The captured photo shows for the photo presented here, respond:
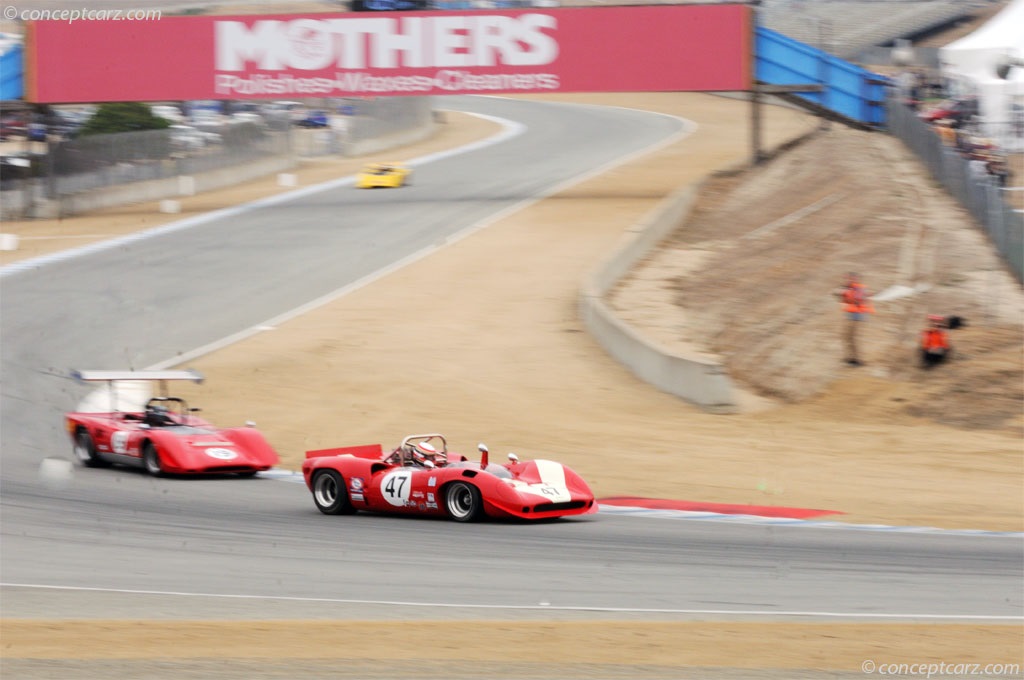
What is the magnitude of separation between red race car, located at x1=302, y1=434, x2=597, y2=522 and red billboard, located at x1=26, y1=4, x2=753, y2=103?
2450 centimetres

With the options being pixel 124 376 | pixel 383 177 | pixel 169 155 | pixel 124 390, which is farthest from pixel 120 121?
pixel 124 376

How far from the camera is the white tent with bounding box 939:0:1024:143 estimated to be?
35431 mm

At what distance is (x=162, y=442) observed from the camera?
16203mm

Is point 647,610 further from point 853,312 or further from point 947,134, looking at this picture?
point 947,134

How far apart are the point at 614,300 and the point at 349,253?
349 inches

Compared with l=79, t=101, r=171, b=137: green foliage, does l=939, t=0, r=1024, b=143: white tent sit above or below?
above

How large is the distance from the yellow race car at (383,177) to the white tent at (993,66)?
17584 millimetres

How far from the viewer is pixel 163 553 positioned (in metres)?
12.3

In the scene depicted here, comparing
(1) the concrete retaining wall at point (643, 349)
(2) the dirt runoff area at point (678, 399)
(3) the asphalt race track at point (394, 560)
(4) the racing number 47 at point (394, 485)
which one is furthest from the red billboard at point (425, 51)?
(4) the racing number 47 at point (394, 485)

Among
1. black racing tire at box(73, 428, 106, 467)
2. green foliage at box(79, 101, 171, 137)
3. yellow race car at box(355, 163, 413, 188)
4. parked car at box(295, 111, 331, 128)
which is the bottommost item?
black racing tire at box(73, 428, 106, 467)

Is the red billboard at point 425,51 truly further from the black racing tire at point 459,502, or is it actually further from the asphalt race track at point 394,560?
the black racing tire at point 459,502

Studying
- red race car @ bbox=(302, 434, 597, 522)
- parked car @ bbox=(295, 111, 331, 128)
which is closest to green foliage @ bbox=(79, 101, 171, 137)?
parked car @ bbox=(295, 111, 331, 128)

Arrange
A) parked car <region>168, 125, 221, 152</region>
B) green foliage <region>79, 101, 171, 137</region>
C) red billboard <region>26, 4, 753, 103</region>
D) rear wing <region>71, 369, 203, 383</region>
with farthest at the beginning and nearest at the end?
green foliage <region>79, 101, 171, 137</region>
parked car <region>168, 125, 221, 152</region>
red billboard <region>26, 4, 753, 103</region>
rear wing <region>71, 369, 203, 383</region>

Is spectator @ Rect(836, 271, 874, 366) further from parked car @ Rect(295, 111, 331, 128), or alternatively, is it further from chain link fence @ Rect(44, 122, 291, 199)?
parked car @ Rect(295, 111, 331, 128)
